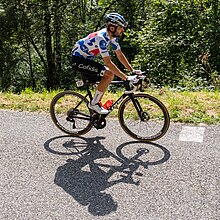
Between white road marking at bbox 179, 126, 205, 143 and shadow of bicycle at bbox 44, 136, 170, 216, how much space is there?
0.51m

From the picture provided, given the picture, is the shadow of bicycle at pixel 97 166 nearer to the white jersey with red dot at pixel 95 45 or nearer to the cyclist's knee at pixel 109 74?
the cyclist's knee at pixel 109 74

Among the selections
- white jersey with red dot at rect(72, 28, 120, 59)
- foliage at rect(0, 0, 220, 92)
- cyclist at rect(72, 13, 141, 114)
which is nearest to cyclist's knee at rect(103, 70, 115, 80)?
cyclist at rect(72, 13, 141, 114)

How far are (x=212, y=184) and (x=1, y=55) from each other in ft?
60.2

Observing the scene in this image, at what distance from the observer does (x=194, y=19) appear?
12.0 metres

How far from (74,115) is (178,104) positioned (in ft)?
6.72

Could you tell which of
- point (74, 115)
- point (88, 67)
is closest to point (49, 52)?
point (74, 115)

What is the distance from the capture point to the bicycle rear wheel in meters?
5.80

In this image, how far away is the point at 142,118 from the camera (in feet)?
18.1

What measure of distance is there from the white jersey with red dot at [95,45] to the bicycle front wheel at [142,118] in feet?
2.70

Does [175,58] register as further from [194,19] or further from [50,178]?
[50,178]

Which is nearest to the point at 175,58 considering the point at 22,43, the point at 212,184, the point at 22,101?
the point at 22,101

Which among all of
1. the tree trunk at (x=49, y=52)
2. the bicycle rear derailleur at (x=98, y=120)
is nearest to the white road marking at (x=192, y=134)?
the bicycle rear derailleur at (x=98, y=120)

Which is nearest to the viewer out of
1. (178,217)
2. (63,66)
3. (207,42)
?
(178,217)

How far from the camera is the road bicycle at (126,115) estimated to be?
212 inches
